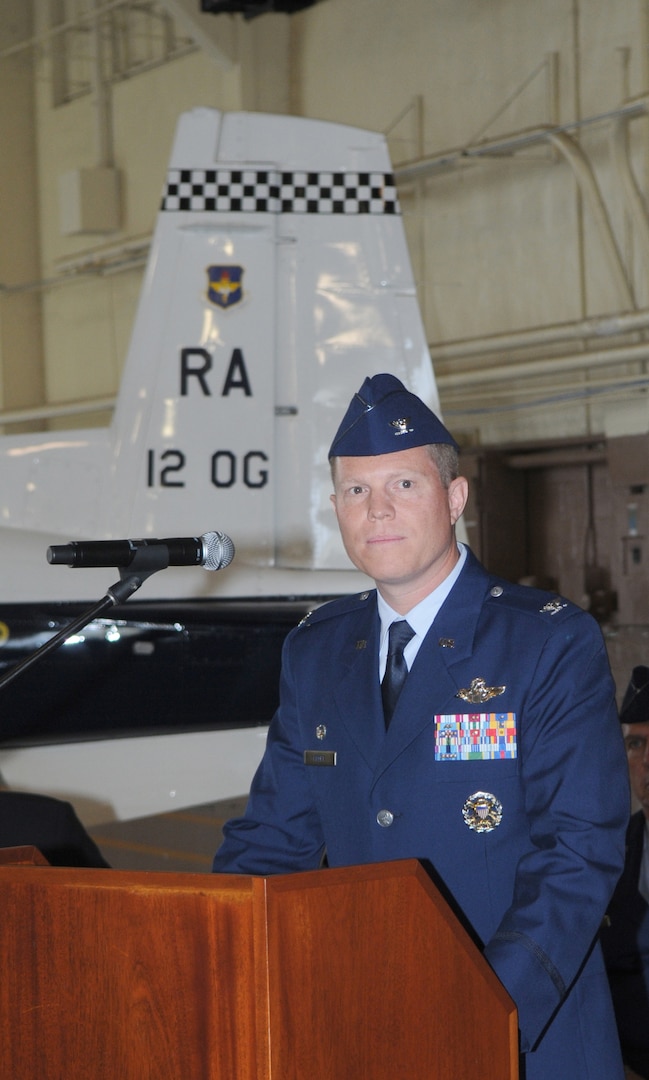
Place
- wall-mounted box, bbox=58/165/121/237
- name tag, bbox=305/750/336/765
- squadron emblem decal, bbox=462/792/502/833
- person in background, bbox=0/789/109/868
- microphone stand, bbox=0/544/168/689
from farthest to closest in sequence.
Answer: wall-mounted box, bbox=58/165/121/237, person in background, bbox=0/789/109/868, microphone stand, bbox=0/544/168/689, name tag, bbox=305/750/336/765, squadron emblem decal, bbox=462/792/502/833

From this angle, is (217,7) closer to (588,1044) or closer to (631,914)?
(631,914)

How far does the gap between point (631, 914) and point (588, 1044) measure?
1150 mm

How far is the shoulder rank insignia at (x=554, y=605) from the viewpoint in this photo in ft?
4.32

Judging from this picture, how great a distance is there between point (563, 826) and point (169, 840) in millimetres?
4521

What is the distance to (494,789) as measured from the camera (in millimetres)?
1271

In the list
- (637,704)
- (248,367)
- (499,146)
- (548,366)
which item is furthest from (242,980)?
(499,146)

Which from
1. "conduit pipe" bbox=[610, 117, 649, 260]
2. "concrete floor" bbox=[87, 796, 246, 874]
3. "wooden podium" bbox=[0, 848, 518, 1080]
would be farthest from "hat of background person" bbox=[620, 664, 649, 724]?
"conduit pipe" bbox=[610, 117, 649, 260]

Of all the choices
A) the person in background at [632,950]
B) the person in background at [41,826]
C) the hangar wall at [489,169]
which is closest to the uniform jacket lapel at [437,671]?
the person in background at [632,950]

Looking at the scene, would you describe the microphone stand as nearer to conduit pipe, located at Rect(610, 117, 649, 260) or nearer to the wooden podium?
the wooden podium

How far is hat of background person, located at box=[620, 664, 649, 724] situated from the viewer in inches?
98.0

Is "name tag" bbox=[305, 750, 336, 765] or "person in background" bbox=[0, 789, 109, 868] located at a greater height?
"name tag" bbox=[305, 750, 336, 765]

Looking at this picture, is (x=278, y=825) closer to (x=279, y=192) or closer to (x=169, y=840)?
(x=279, y=192)

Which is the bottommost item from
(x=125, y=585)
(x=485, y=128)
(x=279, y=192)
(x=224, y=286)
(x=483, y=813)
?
(x=483, y=813)

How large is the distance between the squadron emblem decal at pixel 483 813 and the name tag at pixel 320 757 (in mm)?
176
